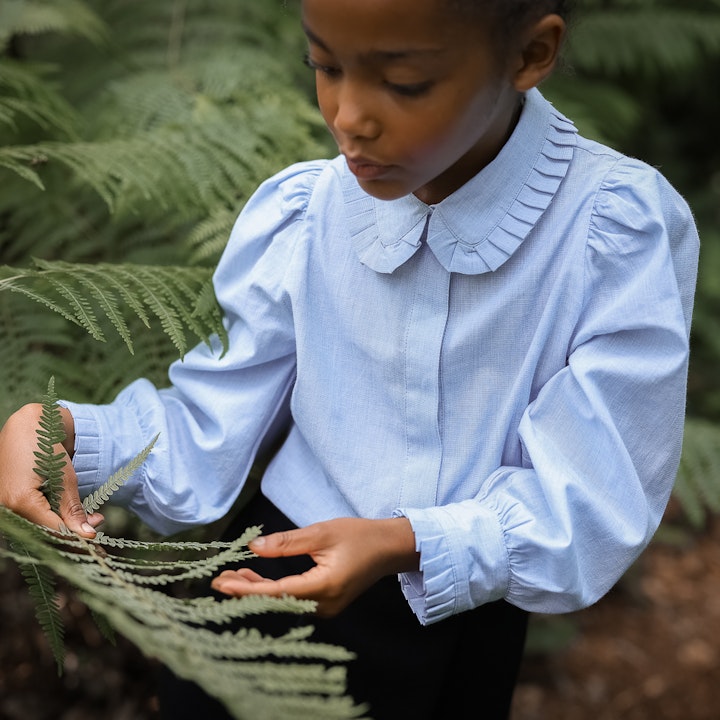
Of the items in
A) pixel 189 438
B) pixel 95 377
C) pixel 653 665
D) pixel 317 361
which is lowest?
pixel 653 665

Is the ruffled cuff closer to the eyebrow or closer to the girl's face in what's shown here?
the girl's face

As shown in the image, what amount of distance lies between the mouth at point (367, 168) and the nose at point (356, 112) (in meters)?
0.04

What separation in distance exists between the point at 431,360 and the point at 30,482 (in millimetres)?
522

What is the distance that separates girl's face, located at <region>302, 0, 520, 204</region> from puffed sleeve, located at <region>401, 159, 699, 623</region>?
0.21m

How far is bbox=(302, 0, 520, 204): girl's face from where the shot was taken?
3.09 feet

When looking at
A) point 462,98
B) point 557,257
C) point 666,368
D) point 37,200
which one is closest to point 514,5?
point 462,98

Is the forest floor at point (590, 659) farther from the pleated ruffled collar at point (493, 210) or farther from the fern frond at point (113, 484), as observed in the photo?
the pleated ruffled collar at point (493, 210)

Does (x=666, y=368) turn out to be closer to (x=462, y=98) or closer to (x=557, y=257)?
(x=557, y=257)

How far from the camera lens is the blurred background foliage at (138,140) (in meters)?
1.72

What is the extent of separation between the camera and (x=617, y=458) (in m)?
1.13

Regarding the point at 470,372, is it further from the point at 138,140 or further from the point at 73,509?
the point at 138,140

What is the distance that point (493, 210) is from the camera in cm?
116

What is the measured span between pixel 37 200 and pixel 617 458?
1.39m

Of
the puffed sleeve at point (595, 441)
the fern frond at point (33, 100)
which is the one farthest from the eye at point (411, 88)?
the fern frond at point (33, 100)
